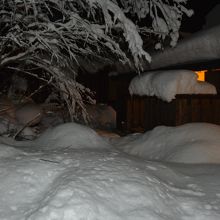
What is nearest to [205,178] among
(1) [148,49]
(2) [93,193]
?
(2) [93,193]

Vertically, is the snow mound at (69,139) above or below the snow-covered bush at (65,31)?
below

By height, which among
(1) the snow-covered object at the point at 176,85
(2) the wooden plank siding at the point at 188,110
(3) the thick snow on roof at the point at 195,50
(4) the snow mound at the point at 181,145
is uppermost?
(3) the thick snow on roof at the point at 195,50

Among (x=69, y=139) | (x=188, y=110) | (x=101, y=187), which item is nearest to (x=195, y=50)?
(x=188, y=110)

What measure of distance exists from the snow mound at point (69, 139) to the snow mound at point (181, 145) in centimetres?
129

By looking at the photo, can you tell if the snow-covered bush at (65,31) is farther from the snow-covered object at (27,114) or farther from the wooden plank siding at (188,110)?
the snow-covered object at (27,114)

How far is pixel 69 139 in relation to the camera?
7.75m

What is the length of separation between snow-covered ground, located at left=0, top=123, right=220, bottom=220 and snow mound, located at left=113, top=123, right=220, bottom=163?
5cm

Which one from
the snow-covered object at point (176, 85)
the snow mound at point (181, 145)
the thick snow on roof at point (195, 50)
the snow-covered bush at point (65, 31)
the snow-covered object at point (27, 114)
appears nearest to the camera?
the snow-covered bush at point (65, 31)

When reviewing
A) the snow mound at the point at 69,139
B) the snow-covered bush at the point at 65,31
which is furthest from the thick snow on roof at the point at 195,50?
the snow mound at the point at 69,139

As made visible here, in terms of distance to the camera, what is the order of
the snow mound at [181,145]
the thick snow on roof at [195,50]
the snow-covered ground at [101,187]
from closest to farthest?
the snow-covered ground at [101,187], the snow mound at [181,145], the thick snow on roof at [195,50]

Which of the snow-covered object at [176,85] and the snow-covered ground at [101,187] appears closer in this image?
the snow-covered ground at [101,187]

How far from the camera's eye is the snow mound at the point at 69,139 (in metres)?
7.57

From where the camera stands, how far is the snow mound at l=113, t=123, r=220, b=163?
24.2 ft

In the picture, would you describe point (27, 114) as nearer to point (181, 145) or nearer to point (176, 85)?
point (176, 85)
